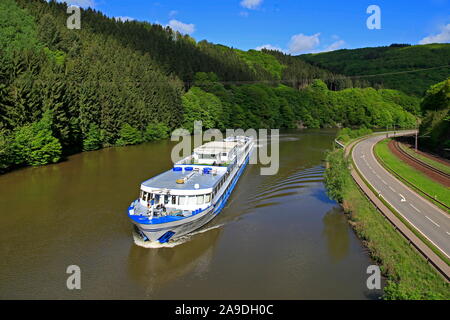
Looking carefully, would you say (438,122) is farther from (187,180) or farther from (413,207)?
(187,180)

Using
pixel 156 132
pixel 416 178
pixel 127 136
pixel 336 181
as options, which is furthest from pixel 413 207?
pixel 156 132

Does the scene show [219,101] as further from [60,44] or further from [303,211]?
[303,211]

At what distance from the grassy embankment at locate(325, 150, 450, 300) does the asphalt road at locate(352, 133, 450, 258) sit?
236 centimetres

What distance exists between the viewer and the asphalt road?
87.8 ft

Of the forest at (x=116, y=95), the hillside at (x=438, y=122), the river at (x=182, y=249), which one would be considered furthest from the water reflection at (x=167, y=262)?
the hillside at (x=438, y=122)

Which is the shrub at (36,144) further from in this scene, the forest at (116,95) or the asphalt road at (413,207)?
the asphalt road at (413,207)

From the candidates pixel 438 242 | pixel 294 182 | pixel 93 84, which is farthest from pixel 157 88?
pixel 438 242

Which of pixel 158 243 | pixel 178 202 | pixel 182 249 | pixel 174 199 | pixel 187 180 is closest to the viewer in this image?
pixel 182 249

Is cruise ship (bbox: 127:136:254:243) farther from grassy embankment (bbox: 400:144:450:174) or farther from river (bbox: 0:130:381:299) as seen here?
grassy embankment (bbox: 400:144:450:174)

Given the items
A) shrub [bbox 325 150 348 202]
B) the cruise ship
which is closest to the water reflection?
the cruise ship

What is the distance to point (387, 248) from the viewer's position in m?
25.5

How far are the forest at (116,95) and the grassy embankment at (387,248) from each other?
4854cm

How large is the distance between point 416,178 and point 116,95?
71337 mm

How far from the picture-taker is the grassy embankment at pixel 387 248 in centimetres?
1769
